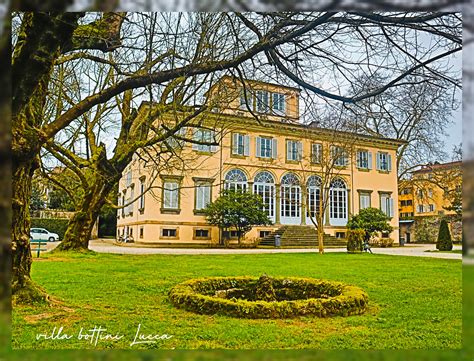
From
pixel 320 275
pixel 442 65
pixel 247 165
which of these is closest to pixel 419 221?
pixel 247 165

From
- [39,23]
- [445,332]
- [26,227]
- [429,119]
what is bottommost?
[445,332]

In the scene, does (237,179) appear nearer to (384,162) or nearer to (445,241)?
(384,162)

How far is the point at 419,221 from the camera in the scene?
18.0 metres

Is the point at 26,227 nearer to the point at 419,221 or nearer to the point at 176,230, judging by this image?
the point at 176,230

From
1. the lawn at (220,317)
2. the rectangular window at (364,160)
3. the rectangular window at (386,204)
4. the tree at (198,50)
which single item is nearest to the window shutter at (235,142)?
the rectangular window at (364,160)

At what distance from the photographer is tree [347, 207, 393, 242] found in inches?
573

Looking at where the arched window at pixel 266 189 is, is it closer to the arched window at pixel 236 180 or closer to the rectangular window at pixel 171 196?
the arched window at pixel 236 180

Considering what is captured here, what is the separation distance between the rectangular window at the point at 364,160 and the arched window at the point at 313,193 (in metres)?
1.78

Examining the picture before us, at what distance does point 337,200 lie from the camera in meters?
14.7

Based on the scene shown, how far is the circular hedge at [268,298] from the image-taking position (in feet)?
12.8

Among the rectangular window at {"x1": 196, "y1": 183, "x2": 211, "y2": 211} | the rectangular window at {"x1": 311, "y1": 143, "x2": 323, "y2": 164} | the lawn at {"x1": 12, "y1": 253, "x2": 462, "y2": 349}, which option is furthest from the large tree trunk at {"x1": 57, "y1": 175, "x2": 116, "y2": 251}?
the rectangular window at {"x1": 311, "y1": 143, "x2": 323, "y2": 164}

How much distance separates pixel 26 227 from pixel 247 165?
8203mm

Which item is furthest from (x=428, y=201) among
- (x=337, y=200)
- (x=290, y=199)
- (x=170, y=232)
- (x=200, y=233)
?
(x=170, y=232)

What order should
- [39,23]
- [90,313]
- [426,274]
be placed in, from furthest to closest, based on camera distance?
1. [426,274]
2. [90,313]
3. [39,23]
